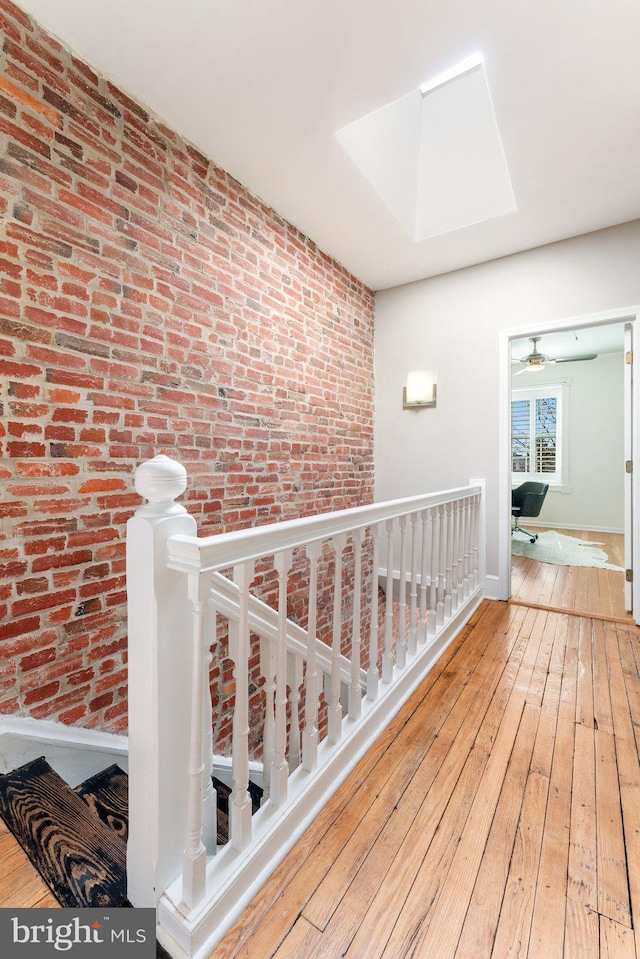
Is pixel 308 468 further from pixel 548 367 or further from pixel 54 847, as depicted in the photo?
pixel 548 367

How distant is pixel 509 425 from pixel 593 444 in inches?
167

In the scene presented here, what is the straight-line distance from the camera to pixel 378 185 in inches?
99.2

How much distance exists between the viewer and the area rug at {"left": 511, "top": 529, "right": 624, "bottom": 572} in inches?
184

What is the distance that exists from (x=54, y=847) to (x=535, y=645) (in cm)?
251

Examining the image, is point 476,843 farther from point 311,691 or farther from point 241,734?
point 241,734

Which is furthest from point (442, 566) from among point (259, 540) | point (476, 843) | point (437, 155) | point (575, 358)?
point (575, 358)

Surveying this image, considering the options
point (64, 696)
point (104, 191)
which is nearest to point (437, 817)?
point (64, 696)

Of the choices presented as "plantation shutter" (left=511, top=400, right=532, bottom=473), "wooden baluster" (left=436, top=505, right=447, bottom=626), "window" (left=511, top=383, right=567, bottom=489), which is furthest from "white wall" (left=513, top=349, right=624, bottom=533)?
"wooden baluster" (left=436, top=505, right=447, bottom=626)

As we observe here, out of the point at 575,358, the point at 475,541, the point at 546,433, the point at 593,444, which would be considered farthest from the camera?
Result: the point at 546,433

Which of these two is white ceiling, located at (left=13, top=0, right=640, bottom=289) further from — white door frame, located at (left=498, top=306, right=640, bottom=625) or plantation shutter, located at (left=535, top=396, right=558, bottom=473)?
plantation shutter, located at (left=535, top=396, right=558, bottom=473)

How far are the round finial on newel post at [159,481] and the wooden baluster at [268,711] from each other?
0.76 m

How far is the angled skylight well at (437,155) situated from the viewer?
2.21m

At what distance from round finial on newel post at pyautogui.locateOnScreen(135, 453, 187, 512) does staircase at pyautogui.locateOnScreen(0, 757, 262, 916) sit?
950 mm

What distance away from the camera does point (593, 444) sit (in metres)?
6.53
